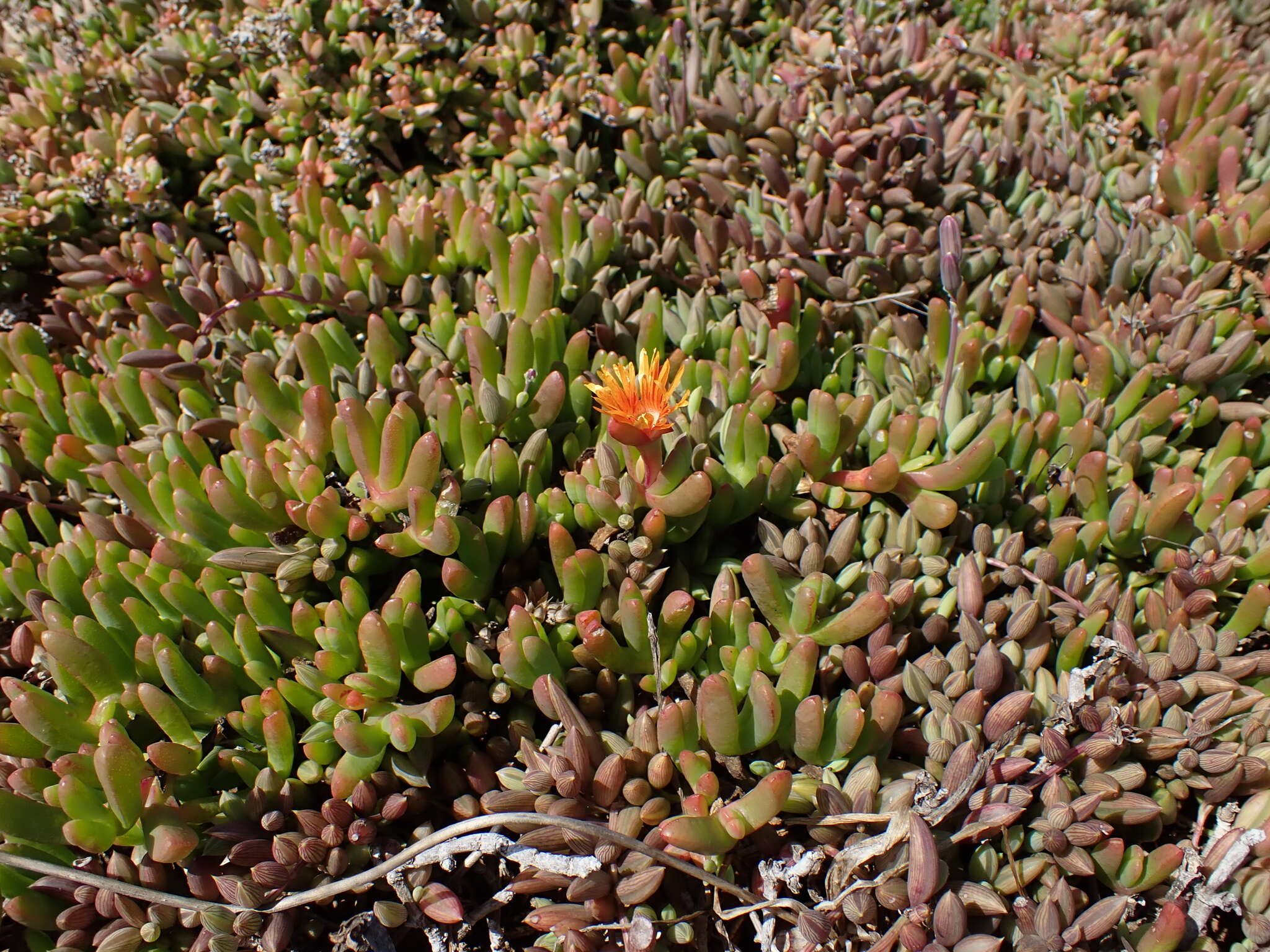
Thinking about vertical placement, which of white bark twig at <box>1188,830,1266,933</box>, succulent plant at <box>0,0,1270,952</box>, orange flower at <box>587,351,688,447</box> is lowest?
white bark twig at <box>1188,830,1266,933</box>

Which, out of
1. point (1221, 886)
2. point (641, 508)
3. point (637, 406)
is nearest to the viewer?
point (1221, 886)

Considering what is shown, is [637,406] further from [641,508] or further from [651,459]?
[641,508]

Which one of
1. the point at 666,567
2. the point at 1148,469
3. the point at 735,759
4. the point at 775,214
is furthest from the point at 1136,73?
the point at 735,759

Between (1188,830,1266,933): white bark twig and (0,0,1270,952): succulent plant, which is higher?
(0,0,1270,952): succulent plant

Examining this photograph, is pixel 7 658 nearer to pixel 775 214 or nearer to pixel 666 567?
pixel 666 567

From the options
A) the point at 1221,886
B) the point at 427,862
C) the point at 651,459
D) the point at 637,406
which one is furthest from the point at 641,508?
the point at 1221,886

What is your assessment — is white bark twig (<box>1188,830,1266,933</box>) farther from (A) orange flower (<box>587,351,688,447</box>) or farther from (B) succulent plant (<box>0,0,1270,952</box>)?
(A) orange flower (<box>587,351,688,447</box>)

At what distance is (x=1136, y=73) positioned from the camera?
10.2 ft

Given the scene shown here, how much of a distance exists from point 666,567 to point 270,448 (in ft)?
2.86

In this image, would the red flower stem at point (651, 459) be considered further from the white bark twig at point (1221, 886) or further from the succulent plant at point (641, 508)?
the white bark twig at point (1221, 886)

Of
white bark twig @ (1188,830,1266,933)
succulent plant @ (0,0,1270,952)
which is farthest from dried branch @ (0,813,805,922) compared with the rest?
white bark twig @ (1188,830,1266,933)

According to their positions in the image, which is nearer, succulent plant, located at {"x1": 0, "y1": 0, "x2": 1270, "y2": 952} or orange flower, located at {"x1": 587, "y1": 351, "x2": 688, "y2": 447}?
succulent plant, located at {"x1": 0, "y1": 0, "x2": 1270, "y2": 952}

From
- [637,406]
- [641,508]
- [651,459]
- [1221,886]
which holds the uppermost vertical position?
[637,406]

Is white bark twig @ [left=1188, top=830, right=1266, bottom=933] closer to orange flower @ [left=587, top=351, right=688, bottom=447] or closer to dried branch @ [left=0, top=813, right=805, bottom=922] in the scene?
dried branch @ [left=0, top=813, right=805, bottom=922]
